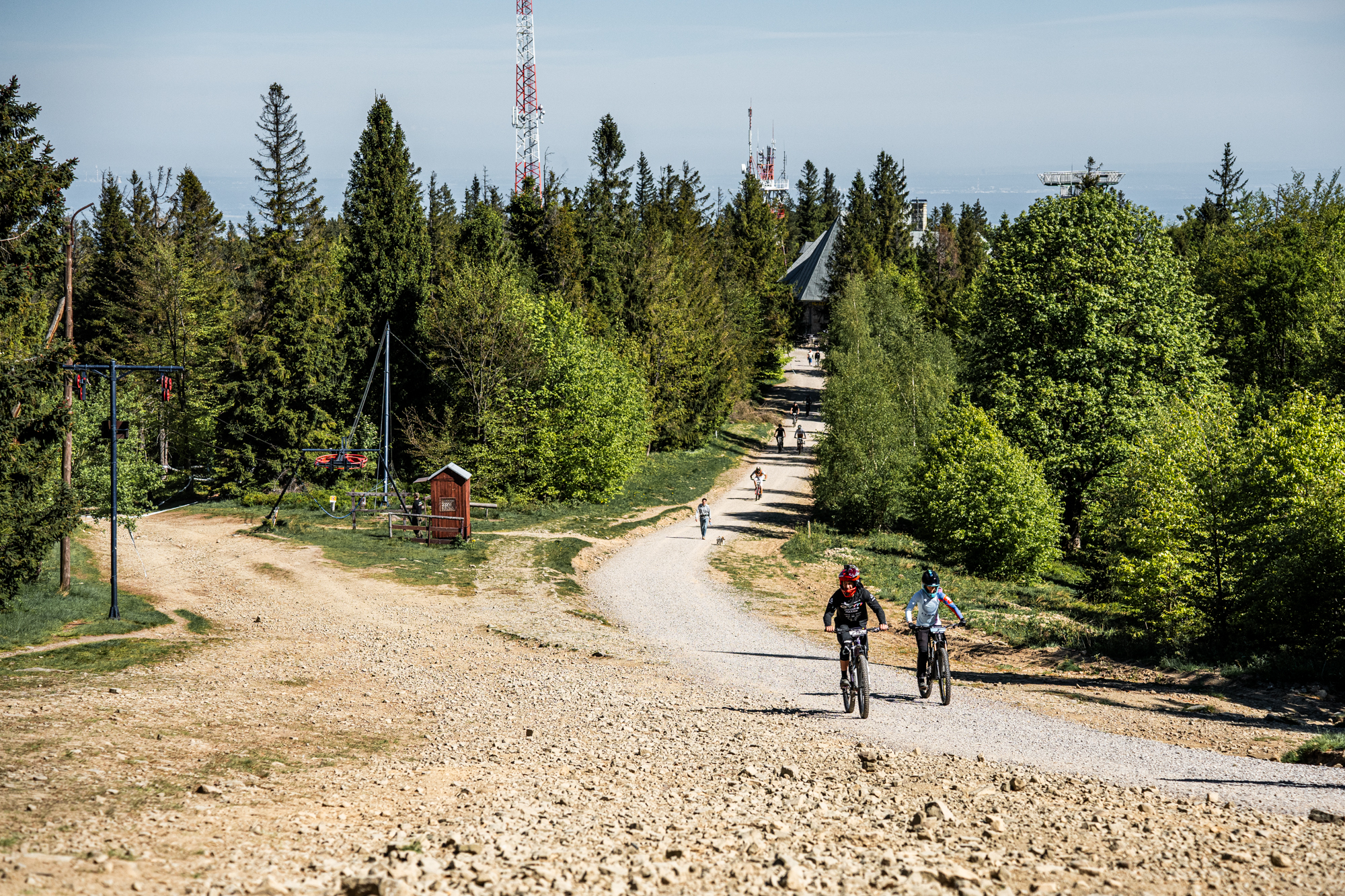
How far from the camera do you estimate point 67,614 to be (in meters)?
20.5

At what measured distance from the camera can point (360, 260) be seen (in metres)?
48.7

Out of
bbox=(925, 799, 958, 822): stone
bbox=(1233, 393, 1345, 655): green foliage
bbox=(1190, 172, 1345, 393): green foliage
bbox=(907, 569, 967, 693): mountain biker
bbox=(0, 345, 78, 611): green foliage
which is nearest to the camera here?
bbox=(925, 799, 958, 822): stone

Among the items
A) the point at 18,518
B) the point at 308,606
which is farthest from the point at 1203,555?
the point at 18,518

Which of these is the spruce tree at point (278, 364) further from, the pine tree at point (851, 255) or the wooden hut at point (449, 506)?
the pine tree at point (851, 255)

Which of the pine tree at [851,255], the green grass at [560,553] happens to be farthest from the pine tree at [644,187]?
the green grass at [560,553]

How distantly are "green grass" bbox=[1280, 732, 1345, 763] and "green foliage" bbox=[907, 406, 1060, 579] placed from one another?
18847 mm

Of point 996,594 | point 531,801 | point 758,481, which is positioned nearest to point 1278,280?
point 758,481

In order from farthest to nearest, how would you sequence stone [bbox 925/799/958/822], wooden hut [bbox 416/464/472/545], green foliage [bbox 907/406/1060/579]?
wooden hut [bbox 416/464/472/545], green foliage [bbox 907/406/1060/579], stone [bbox 925/799/958/822]

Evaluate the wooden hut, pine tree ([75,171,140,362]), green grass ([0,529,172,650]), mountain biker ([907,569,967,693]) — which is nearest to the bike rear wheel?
mountain biker ([907,569,967,693])

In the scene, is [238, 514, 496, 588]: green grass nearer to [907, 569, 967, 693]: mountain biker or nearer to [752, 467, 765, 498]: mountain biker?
[907, 569, 967, 693]: mountain biker

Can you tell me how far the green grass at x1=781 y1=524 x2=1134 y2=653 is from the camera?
2291cm

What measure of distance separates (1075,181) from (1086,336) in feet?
90.3

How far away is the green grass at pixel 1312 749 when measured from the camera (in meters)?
11.9

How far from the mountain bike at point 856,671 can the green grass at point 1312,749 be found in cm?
522
